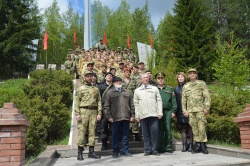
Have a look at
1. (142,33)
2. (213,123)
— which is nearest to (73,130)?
(213,123)

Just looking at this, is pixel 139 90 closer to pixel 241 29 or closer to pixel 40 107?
pixel 40 107

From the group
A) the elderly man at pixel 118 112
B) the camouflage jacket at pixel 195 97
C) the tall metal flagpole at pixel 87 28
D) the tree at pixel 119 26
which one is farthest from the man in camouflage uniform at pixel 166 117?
the tree at pixel 119 26

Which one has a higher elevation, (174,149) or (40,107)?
(40,107)

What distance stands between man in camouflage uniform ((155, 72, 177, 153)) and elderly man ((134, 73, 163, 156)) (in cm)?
38

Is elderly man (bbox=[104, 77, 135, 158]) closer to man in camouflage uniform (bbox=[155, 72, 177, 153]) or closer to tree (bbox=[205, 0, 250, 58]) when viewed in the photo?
man in camouflage uniform (bbox=[155, 72, 177, 153])

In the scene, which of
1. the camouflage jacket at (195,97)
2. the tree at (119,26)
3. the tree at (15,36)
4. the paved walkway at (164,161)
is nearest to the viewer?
the paved walkway at (164,161)

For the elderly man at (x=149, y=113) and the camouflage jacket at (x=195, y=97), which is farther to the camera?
the camouflage jacket at (x=195, y=97)

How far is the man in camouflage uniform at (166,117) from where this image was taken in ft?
21.3

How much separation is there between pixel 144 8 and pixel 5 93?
28054 millimetres

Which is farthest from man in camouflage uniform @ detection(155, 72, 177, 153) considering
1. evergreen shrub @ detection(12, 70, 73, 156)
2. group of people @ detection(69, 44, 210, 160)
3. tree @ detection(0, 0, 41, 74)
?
tree @ detection(0, 0, 41, 74)

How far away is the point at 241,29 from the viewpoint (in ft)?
109

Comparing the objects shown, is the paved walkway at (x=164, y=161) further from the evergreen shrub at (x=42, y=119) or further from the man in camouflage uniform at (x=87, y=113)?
the evergreen shrub at (x=42, y=119)

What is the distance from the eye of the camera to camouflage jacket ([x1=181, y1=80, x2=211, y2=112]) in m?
6.30

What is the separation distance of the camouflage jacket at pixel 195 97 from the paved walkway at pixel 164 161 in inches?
40.3
